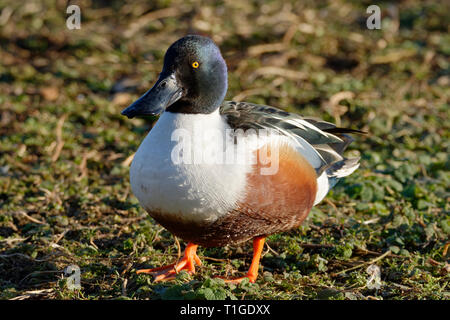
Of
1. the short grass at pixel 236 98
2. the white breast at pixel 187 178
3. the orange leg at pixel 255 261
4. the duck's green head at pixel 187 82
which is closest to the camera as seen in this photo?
the white breast at pixel 187 178

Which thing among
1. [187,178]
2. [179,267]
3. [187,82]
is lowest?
[179,267]

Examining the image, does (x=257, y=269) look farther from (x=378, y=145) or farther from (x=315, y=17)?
(x=315, y=17)

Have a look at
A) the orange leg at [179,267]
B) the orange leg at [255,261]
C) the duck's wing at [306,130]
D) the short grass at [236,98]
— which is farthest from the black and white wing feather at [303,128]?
the orange leg at [179,267]

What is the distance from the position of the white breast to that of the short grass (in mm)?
356

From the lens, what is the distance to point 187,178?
278 cm

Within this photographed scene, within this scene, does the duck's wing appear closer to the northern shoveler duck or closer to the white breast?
the northern shoveler duck

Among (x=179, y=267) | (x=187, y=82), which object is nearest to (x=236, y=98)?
(x=187, y=82)

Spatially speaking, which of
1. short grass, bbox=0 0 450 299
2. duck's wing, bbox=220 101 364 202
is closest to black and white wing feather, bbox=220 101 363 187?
duck's wing, bbox=220 101 364 202

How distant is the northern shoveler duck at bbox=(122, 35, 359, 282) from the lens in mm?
2809

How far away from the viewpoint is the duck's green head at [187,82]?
9.53ft

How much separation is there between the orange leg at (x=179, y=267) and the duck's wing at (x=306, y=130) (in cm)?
73

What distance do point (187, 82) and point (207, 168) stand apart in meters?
0.46

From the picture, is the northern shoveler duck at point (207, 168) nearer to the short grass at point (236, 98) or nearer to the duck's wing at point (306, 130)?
the duck's wing at point (306, 130)

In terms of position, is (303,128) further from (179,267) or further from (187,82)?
(179,267)
